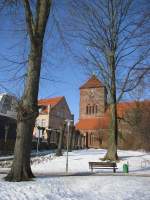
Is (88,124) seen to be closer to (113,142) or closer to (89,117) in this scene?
(89,117)

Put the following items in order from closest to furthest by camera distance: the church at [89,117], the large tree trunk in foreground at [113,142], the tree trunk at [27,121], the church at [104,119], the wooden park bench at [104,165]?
the tree trunk at [27,121], the wooden park bench at [104,165], the large tree trunk in foreground at [113,142], the church at [104,119], the church at [89,117]

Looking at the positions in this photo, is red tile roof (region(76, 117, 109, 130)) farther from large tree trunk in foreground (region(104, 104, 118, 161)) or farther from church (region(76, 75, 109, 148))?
large tree trunk in foreground (region(104, 104, 118, 161))

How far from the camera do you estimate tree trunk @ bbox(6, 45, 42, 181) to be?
608 inches

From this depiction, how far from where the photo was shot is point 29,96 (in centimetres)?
1617

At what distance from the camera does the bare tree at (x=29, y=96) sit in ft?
51.1

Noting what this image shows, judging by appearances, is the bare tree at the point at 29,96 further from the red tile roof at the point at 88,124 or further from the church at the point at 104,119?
the red tile roof at the point at 88,124

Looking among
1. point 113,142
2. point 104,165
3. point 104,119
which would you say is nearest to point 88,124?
point 104,119

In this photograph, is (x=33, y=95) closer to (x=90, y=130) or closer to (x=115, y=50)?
(x=115, y=50)

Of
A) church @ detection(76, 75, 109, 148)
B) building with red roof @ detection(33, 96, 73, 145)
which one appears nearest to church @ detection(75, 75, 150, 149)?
church @ detection(76, 75, 109, 148)

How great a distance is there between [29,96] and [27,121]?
1.01 metres

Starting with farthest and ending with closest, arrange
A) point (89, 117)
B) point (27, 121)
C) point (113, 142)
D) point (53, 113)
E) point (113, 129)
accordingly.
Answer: point (89, 117)
point (53, 113)
point (113, 129)
point (113, 142)
point (27, 121)

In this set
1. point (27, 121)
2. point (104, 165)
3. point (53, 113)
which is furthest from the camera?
point (53, 113)

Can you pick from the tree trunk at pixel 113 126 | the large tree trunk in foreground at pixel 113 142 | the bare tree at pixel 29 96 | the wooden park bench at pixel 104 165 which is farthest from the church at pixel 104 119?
the bare tree at pixel 29 96

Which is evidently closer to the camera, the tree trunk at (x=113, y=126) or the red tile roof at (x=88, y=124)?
the tree trunk at (x=113, y=126)
